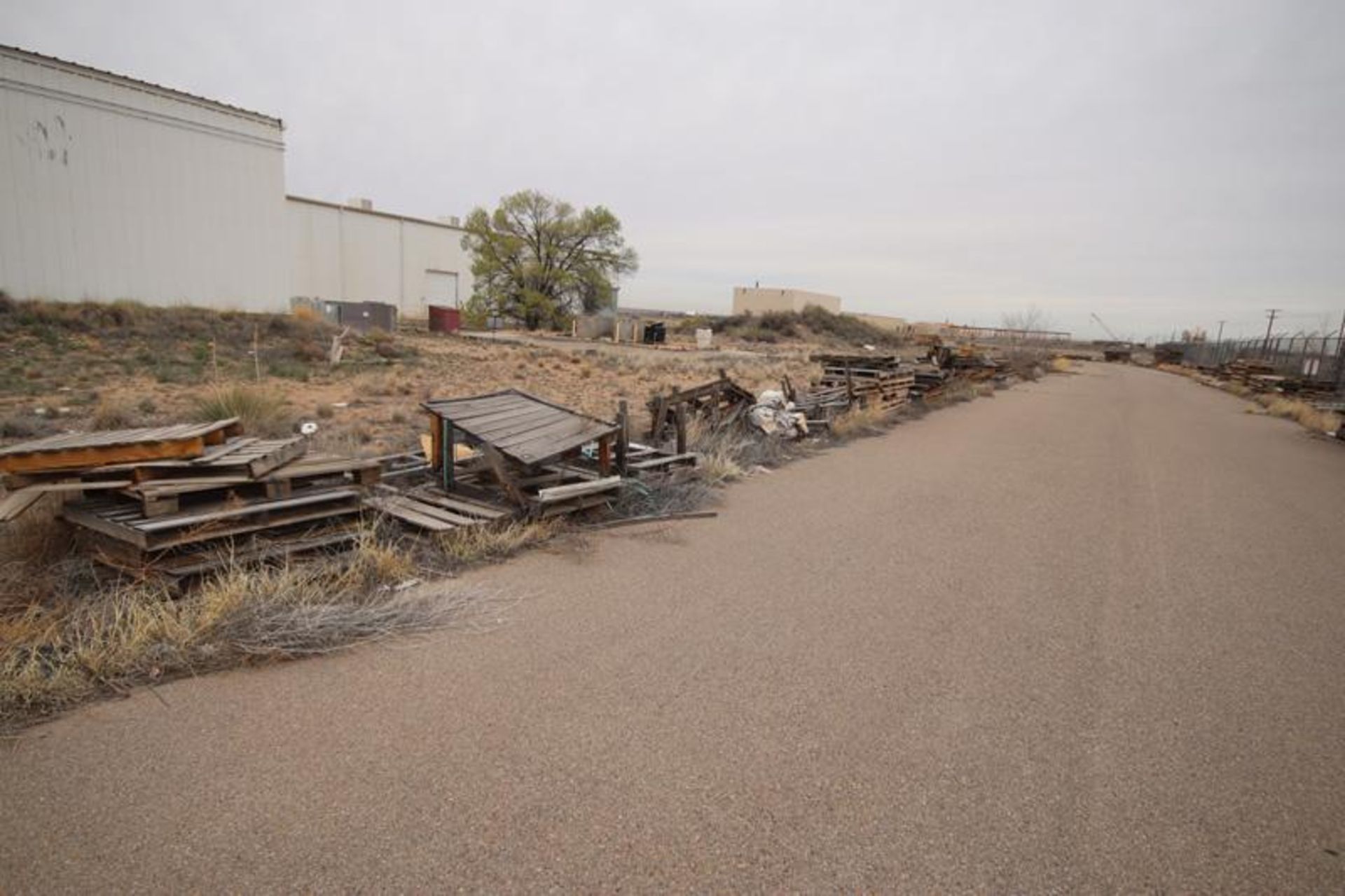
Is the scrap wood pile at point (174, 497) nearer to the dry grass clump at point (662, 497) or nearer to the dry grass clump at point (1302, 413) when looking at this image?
the dry grass clump at point (662, 497)

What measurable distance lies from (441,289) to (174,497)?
49.1 metres

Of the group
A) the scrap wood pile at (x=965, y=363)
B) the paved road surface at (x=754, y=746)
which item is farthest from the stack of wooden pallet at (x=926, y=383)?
the paved road surface at (x=754, y=746)

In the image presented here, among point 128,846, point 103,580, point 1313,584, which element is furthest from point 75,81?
point 1313,584

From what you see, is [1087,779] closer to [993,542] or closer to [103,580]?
[993,542]

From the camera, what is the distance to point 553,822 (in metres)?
2.61

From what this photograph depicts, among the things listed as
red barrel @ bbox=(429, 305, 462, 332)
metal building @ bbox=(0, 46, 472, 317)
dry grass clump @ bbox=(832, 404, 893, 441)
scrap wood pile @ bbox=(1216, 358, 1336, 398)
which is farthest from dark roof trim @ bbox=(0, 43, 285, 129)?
scrap wood pile @ bbox=(1216, 358, 1336, 398)

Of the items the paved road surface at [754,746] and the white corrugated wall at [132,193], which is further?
the white corrugated wall at [132,193]

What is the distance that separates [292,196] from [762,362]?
3069 centimetres

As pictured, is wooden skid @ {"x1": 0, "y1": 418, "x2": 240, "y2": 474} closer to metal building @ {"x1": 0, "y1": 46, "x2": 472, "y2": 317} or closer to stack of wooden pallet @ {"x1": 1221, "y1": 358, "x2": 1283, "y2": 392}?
metal building @ {"x1": 0, "y1": 46, "x2": 472, "y2": 317}

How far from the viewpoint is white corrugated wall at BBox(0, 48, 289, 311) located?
19.7 meters

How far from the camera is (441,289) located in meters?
50.0

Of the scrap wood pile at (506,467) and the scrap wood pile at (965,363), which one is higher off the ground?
the scrap wood pile at (965,363)

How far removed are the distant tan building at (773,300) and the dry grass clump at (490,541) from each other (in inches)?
2541

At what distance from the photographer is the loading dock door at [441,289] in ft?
161
